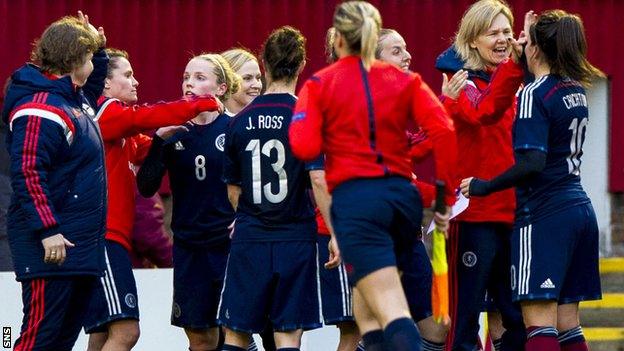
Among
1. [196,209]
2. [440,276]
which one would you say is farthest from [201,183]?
[440,276]

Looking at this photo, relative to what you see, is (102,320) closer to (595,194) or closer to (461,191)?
(461,191)

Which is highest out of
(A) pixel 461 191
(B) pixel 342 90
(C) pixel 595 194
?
(B) pixel 342 90

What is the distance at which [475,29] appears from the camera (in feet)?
34.3

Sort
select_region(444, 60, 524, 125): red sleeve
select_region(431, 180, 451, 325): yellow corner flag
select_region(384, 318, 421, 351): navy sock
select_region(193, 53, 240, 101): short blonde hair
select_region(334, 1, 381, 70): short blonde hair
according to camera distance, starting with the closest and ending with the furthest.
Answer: select_region(384, 318, 421, 351): navy sock, select_region(334, 1, 381, 70): short blonde hair, select_region(431, 180, 451, 325): yellow corner flag, select_region(444, 60, 524, 125): red sleeve, select_region(193, 53, 240, 101): short blonde hair

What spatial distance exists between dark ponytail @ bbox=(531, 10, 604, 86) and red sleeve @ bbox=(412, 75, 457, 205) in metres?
1.26

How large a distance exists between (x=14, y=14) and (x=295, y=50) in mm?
6406

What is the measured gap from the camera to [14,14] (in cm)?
1554

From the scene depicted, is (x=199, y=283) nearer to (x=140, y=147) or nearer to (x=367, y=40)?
(x=140, y=147)

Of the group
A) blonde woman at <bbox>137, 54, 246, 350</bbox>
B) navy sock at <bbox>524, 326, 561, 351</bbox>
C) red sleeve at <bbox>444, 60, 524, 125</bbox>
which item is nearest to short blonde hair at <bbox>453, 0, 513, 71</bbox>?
red sleeve at <bbox>444, 60, 524, 125</bbox>

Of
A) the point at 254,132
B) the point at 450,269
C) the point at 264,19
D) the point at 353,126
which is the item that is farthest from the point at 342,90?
the point at 264,19

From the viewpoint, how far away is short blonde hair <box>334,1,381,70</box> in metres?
8.57

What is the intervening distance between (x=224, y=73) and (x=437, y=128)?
250 cm

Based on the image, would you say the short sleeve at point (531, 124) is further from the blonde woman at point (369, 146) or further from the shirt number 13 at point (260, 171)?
the shirt number 13 at point (260, 171)

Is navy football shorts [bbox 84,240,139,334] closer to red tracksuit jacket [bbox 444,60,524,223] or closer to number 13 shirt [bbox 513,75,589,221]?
red tracksuit jacket [bbox 444,60,524,223]
